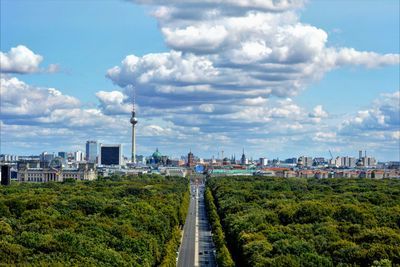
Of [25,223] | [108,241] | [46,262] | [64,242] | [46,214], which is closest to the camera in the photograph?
[46,262]

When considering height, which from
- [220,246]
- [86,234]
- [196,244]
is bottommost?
[196,244]

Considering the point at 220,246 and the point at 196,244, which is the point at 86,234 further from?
the point at 196,244

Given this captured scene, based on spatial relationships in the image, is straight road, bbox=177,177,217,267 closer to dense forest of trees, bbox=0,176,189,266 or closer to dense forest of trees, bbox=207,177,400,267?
dense forest of trees, bbox=0,176,189,266

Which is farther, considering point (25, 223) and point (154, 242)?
point (25, 223)

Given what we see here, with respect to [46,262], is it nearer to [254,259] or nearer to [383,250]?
[254,259]

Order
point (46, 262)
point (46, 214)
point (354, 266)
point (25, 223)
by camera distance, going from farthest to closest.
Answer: point (46, 214) < point (25, 223) < point (354, 266) < point (46, 262)

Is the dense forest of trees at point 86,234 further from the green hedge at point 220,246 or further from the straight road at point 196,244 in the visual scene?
the green hedge at point 220,246

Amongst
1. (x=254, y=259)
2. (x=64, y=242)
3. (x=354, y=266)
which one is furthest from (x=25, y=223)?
(x=354, y=266)

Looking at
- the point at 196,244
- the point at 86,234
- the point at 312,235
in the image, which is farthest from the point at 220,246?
the point at 86,234
